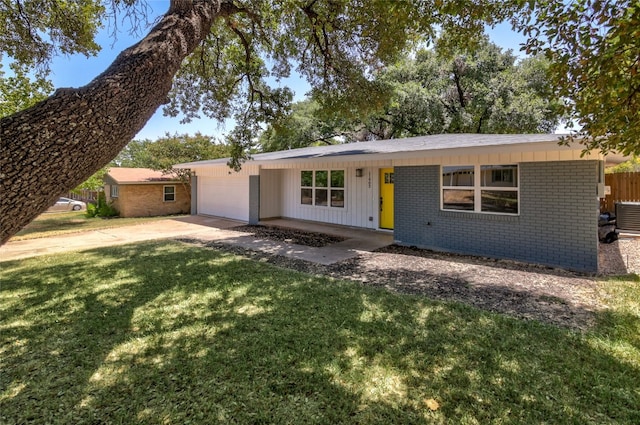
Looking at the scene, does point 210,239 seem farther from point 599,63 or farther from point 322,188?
point 599,63

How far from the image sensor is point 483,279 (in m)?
6.26

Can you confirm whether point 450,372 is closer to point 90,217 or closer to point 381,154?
point 381,154

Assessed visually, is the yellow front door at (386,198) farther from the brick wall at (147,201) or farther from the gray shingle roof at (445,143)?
the brick wall at (147,201)

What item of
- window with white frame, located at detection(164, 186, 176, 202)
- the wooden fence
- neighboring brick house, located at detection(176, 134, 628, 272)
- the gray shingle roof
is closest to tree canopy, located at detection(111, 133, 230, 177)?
window with white frame, located at detection(164, 186, 176, 202)

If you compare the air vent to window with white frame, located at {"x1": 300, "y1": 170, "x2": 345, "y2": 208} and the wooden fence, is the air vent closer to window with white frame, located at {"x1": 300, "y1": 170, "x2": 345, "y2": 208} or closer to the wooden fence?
the wooden fence

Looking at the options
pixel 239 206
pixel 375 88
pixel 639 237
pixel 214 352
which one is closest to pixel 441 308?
pixel 214 352

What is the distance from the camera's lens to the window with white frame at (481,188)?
25.8 ft

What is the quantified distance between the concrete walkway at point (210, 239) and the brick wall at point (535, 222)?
1.82m

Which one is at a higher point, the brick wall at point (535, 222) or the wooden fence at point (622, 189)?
the wooden fence at point (622, 189)

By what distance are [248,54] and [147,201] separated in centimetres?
1306

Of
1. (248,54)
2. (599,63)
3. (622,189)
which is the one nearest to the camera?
(599,63)

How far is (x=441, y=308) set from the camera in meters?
4.78

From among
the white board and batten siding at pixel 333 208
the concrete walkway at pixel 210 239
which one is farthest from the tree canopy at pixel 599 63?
the white board and batten siding at pixel 333 208

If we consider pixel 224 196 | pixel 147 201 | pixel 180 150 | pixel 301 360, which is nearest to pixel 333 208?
pixel 224 196
